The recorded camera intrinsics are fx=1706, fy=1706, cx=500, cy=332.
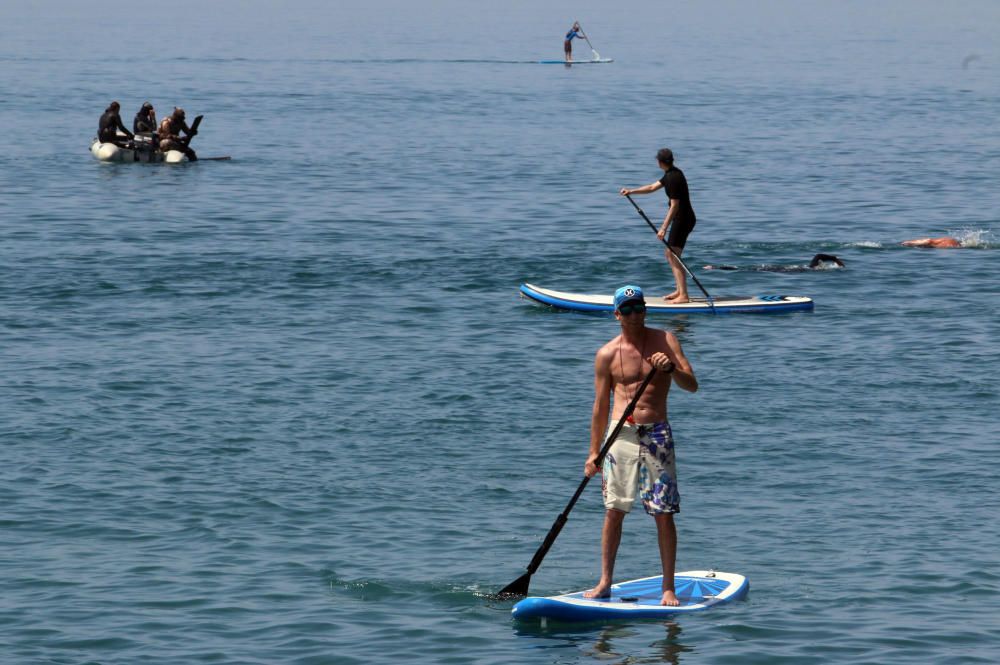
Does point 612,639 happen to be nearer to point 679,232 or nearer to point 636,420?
point 636,420

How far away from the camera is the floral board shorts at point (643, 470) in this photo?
499 inches

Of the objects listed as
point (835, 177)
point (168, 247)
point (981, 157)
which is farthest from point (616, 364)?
point (981, 157)

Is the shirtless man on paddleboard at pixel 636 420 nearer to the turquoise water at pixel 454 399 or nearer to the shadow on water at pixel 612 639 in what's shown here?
the shadow on water at pixel 612 639

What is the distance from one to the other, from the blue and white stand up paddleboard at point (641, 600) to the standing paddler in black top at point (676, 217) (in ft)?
39.2

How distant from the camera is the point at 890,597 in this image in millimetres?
13914

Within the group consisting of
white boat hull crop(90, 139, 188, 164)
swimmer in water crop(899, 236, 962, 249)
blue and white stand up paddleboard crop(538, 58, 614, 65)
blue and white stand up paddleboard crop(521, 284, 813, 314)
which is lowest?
blue and white stand up paddleboard crop(521, 284, 813, 314)

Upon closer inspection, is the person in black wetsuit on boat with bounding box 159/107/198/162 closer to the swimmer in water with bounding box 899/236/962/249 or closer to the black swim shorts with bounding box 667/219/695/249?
the swimmer in water with bounding box 899/236/962/249

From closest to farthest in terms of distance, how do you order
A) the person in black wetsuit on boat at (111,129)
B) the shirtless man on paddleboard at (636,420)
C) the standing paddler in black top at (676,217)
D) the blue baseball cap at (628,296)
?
the blue baseball cap at (628,296) < the shirtless man on paddleboard at (636,420) < the standing paddler in black top at (676,217) < the person in black wetsuit on boat at (111,129)

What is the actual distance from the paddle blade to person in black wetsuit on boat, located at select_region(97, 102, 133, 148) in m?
32.6

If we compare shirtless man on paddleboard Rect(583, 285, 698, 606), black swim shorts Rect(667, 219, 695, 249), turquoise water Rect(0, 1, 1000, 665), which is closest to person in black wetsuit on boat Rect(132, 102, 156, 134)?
turquoise water Rect(0, 1, 1000, 665)

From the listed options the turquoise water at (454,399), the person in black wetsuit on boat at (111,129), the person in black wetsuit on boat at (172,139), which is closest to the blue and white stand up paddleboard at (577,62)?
the turquoise water at (454,399)

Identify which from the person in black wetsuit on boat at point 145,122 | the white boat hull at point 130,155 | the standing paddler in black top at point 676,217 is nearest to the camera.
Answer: the standing paddler in black top at point 676,217

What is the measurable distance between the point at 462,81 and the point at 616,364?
68.3m

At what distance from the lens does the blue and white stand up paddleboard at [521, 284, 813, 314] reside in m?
26.1
